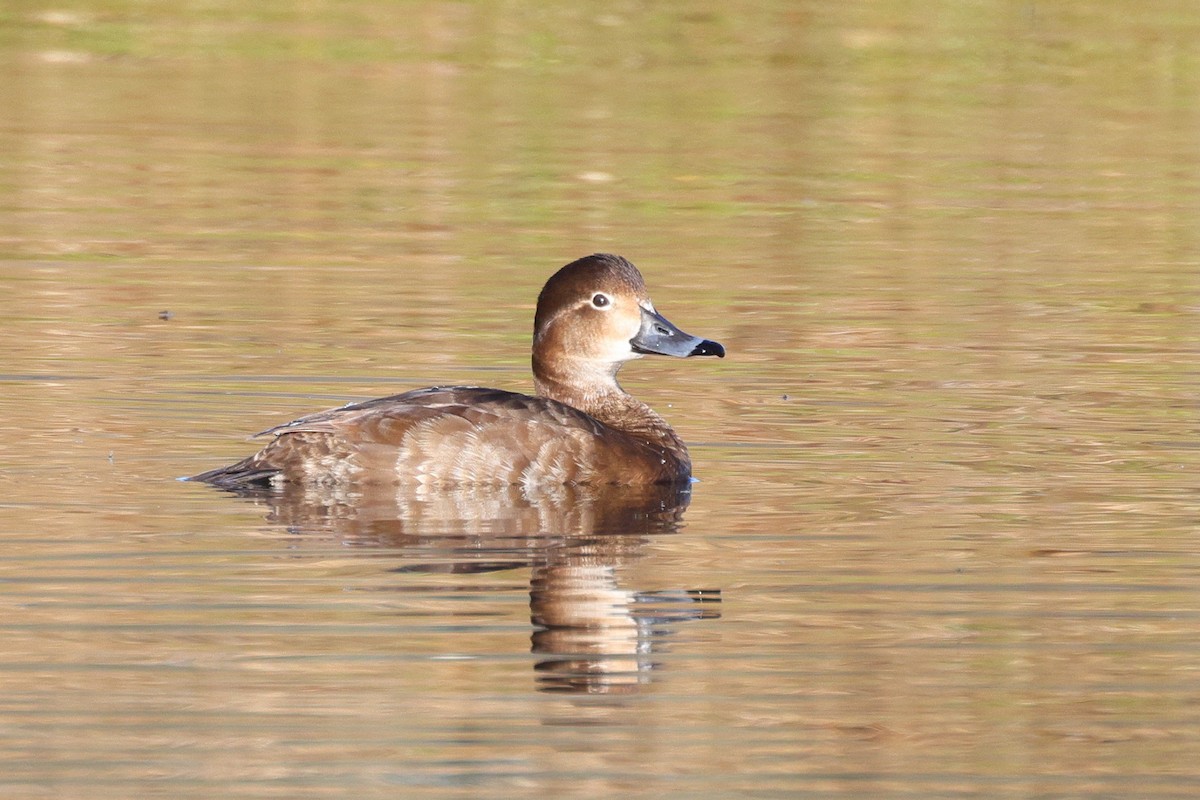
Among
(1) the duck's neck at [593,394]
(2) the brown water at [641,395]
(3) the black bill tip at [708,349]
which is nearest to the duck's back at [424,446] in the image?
(2) the brown water at [641,395]

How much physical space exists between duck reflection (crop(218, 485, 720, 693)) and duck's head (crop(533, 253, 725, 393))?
922mm

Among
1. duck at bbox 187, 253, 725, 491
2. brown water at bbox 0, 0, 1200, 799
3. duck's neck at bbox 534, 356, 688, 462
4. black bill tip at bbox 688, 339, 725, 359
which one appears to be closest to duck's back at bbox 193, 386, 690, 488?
duck at bbox 187, 253, 725, 491

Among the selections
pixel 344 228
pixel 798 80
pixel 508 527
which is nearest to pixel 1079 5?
pixel 798 80

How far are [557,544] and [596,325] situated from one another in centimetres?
197

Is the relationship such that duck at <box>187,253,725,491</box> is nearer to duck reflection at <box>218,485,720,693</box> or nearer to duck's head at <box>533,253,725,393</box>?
duck reflection at <box>218,485,720,693</box>

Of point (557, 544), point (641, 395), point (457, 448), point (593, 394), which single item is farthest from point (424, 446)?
point (641, 395)

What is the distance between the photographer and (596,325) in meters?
9.42

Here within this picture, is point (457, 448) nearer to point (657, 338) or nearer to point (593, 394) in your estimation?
point (593, 394)

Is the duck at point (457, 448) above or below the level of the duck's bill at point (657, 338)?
below

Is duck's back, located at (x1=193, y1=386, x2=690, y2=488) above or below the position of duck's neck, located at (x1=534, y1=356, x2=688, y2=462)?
below

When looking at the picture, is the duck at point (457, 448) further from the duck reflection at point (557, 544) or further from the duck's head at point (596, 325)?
the duck's head at point (596, 325)

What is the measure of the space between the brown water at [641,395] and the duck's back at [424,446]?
14 cm

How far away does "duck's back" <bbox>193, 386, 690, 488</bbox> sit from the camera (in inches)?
331

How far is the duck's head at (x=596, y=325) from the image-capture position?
940 cm
